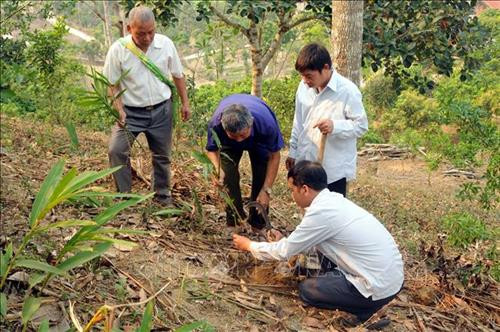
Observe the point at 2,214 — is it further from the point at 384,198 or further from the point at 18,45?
the point at 18,45

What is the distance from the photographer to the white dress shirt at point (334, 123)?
3800 mm

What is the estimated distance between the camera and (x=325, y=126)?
366cm

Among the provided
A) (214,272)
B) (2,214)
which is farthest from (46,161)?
(214,272)

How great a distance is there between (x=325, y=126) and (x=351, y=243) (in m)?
0.82

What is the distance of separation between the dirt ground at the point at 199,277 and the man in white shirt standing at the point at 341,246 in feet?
0.69

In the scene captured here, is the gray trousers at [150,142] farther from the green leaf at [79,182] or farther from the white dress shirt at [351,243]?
the green leaf at [79,182]

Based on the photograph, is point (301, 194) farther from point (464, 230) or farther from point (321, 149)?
point (464, 230)

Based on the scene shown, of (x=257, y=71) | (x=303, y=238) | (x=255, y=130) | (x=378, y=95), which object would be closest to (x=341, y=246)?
(x=303, y=238)

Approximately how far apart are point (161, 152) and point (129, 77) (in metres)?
0.64

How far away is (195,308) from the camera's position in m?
3.17

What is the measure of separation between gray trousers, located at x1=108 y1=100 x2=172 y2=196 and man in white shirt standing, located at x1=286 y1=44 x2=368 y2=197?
1.03 m

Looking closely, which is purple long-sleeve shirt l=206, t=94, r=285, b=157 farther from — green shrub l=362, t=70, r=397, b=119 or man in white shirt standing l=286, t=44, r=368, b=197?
green shrub l=362, t=70, r=397, b=119

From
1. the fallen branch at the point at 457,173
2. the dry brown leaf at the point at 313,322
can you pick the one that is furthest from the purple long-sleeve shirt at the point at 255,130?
the fallen branch at the point at 457,173

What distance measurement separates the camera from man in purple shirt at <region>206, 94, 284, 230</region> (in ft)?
12.7
